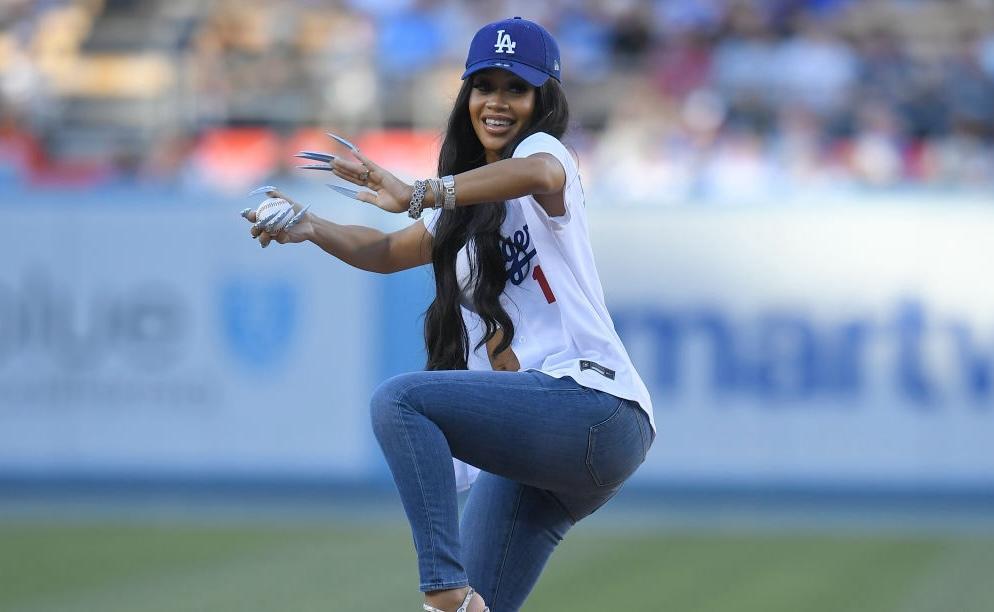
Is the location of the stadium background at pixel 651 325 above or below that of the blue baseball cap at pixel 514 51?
below

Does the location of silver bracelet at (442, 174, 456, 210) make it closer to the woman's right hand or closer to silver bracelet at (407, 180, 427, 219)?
silver bracelet at (407, 180, 427, 219)

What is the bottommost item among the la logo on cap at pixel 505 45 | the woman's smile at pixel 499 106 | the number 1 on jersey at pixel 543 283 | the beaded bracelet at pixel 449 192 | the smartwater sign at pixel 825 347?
the smartwater sign at pixel 825 347

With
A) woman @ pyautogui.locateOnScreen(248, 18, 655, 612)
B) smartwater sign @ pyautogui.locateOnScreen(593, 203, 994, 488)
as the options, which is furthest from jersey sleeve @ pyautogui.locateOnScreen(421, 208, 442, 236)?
smartwater sign @ pyautogui.locateOnScreen(593, 203, 994, 488)

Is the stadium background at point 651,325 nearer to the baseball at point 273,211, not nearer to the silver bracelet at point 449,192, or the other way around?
the baseball at point 273,211

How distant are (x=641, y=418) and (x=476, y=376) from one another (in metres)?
0.53

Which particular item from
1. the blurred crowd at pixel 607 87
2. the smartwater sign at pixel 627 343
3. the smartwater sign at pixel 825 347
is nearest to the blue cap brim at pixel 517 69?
the smartwater sign at pixel 627 343

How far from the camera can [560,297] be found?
462 cm

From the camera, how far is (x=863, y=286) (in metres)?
13.3

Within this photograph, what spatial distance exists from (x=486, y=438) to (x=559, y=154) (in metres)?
0.80

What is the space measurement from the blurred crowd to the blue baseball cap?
9085mm

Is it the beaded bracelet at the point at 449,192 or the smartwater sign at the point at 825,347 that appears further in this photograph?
the smartwater sign at the point at 825,347

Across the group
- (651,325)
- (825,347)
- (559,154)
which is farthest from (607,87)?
(559,154)

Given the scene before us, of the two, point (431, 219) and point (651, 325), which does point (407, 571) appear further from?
point (431, 219)

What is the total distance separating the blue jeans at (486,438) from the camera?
4359 millimetres
